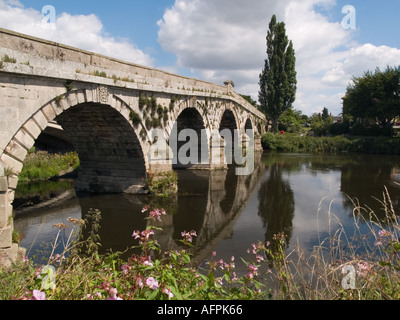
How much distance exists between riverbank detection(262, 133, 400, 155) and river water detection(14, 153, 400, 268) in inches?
602

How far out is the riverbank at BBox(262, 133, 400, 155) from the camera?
110ft

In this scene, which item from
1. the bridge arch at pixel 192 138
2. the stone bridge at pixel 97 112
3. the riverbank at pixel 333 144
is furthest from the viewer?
the riverbank at pixel 333 144

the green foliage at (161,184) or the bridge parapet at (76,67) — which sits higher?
the bridge parapet at (76,67)

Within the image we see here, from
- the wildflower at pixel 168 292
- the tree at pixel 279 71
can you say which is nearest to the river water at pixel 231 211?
the wildflower at pixel 168 292

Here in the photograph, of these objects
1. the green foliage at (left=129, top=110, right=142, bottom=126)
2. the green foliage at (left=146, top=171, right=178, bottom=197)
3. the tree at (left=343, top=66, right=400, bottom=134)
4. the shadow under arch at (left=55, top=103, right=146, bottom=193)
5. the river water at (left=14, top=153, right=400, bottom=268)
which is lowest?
the river water at (left=14, top=153, right=400, bottom=268)

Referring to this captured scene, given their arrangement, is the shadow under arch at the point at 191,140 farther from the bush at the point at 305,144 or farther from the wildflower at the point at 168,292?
the wildflower at the point at 168,292

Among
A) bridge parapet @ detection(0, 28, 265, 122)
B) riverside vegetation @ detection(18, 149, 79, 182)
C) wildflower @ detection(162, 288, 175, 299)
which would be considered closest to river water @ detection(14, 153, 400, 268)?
wildflower @ detection(162, 288, 175, 299)

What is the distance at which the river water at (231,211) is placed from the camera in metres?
9.20

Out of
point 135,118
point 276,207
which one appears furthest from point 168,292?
point 135,118

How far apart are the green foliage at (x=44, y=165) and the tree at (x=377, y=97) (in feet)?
101

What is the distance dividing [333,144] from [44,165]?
94.3 ft

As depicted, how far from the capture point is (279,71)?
39625mm

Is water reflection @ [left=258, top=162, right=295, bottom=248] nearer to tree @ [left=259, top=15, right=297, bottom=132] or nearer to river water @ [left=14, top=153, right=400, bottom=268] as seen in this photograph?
river water @ [left=14, top=153, right=400, bottom=268]
